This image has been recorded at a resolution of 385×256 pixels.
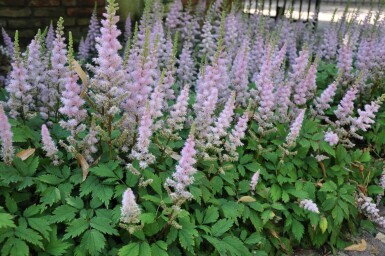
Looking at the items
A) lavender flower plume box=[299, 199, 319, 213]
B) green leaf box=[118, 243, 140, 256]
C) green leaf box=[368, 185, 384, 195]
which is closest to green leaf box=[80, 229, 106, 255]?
green leaf box=[118, 243, 140, 256]

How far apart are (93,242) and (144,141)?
0.71m

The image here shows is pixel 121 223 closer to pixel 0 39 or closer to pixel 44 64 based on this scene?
pixel 44 64

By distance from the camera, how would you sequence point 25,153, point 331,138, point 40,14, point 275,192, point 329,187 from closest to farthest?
point 25,153 → point 275,192 → point 329,187 → point 331,138 → point 40,14

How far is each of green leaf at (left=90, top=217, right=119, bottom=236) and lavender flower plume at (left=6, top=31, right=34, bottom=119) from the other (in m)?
1.13

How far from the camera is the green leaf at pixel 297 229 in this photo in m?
3.56

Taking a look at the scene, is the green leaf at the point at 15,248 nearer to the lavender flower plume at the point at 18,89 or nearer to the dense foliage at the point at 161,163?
the dense foliage at the point at 161,163

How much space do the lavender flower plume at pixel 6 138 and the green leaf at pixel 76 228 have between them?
0.61m

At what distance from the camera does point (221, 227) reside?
305 centimetres

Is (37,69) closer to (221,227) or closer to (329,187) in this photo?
(221,227)

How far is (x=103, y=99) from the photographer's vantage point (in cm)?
283

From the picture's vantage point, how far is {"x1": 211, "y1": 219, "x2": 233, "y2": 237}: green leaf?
3018 mm

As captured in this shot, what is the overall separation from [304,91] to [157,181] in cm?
187

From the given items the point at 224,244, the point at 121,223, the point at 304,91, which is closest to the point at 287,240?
the point at 224,244

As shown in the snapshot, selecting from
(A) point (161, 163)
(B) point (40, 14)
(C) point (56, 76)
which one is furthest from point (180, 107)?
(B) point (40, 14)
